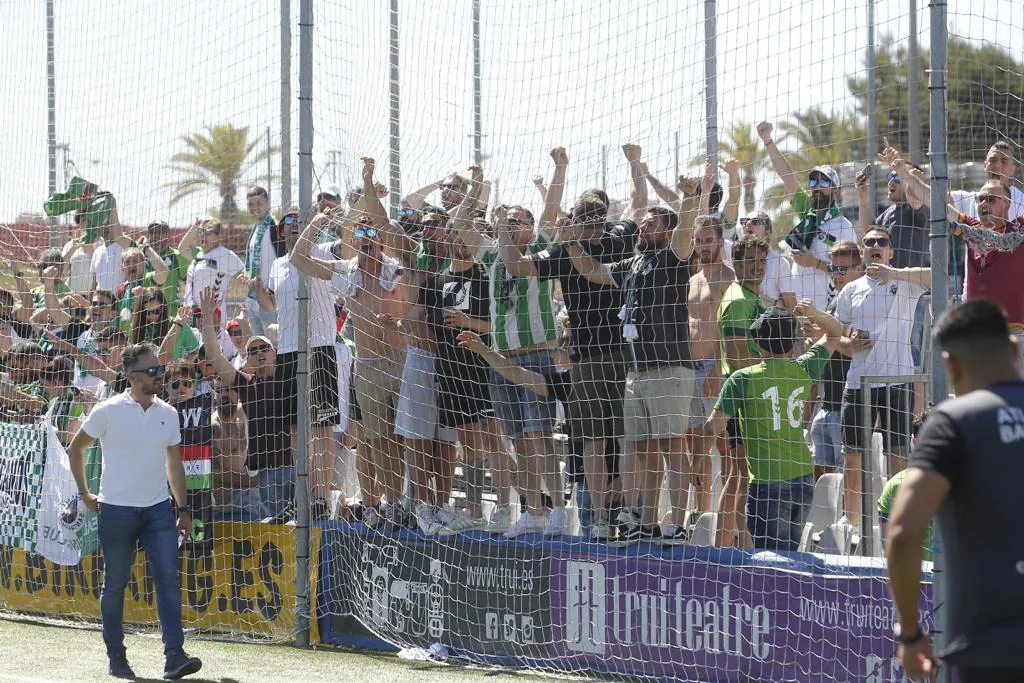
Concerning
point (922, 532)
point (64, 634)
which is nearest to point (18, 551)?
point (64, 634)

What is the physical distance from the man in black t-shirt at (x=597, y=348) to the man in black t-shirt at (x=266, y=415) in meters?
2.39

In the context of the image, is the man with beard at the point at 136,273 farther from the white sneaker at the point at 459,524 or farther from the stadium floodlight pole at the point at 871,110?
the stadium floodlight pole at the point at 871,110

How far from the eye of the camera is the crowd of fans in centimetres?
720

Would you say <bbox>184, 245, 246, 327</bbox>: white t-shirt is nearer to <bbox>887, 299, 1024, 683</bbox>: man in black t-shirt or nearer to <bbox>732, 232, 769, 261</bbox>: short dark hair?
<bbox>732, 232, 769, 261</bbox>: short dark hair

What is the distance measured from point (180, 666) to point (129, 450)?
1250mm

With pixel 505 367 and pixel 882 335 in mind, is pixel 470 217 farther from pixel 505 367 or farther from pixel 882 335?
pixel 882 335

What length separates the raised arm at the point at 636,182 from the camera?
732cm

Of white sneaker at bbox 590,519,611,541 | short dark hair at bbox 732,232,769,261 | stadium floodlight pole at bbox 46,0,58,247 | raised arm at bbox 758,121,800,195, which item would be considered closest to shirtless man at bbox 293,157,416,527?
white sneaker at bbox 590,519,611,541

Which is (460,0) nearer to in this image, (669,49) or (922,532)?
(669,49)

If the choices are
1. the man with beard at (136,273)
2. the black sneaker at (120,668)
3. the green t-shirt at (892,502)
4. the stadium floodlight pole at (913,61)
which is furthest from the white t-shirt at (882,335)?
the man with beard at (136,273)

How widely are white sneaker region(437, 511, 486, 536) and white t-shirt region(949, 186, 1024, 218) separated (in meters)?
3.34

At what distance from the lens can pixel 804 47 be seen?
661cm

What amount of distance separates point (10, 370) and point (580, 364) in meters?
5.64

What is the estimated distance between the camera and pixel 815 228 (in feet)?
26.0
